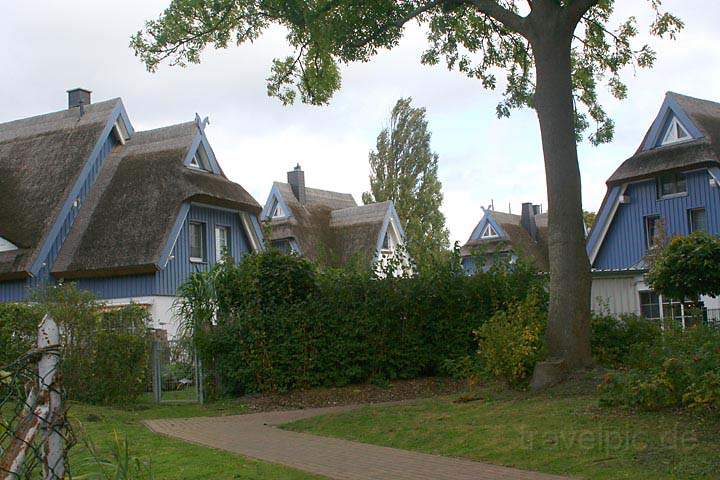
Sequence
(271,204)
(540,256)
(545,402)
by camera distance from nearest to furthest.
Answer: (545,402) < (271,204) < (540,256)

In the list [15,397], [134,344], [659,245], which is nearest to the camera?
[15,397]

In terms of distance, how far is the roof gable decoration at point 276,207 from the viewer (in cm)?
4262

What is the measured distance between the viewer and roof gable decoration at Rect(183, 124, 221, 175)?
2780cm

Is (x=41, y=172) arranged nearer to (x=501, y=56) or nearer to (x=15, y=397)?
(x=501, y=56)

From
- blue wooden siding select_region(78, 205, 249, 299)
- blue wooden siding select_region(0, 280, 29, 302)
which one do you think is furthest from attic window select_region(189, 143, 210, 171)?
blue wooden siding select_region(0, 280, 29, 302)

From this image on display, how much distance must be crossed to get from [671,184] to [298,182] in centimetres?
2172

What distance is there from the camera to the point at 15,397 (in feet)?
10.9

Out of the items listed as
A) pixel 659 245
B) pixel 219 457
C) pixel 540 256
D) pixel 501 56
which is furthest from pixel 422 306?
pixel 540 256

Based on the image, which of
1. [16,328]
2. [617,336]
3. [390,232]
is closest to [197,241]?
[16,328]

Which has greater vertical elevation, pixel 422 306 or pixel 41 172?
pixel 41 172

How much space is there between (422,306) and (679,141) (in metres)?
18.1

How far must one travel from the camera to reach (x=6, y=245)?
85.5ft

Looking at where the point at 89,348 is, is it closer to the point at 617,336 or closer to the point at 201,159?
the point at 617,336

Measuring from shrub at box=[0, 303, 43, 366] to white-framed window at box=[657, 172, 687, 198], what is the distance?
23.4m
